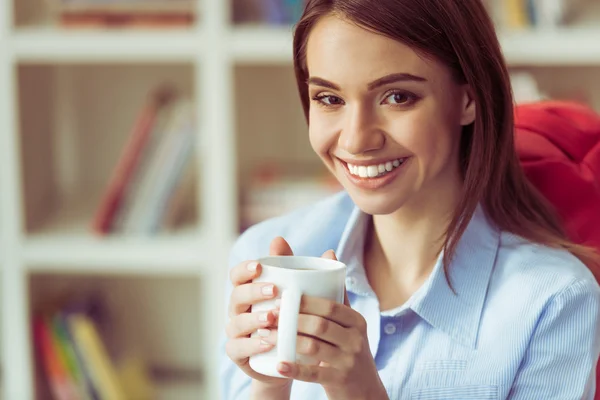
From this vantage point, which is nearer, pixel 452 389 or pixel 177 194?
pixel 452 389

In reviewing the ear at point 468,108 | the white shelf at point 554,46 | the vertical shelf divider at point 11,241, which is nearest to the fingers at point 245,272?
the ear at point 468,108

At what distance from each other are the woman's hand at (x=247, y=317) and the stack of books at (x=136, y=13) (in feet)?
3.94

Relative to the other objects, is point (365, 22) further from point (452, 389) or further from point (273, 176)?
point (273, 176)

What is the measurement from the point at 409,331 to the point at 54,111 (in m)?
1.54

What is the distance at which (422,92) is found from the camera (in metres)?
1.02

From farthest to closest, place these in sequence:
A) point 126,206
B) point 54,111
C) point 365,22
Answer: point 54,111 < point 126,206 < point 365,22

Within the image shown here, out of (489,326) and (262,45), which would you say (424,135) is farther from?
(262,45)

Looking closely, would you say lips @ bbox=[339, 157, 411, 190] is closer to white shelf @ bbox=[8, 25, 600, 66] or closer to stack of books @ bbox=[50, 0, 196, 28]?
white shelf @ bbox=[8, 25, 600, 66]

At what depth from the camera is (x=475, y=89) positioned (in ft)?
3.37

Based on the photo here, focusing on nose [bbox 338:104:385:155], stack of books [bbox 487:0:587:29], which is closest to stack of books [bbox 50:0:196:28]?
stack of books [bbox 487:0:587:29]

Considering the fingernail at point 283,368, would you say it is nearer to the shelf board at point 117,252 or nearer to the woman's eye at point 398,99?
the woman's eye at point 398,99

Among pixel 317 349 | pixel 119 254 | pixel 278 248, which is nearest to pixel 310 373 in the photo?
pixel 317 349

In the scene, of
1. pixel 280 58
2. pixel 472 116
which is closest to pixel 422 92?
pixel 472 116

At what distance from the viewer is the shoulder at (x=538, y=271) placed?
3.44 ft
